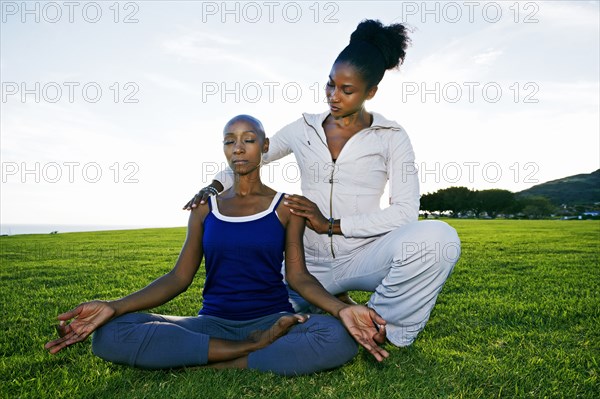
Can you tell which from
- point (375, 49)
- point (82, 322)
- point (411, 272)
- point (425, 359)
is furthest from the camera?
point (375, 49)

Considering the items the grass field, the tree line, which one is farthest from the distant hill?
the grass field

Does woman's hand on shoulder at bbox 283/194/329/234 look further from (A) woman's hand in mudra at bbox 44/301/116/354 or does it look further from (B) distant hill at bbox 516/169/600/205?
(B) distant hill at bbox 516/169/600/205

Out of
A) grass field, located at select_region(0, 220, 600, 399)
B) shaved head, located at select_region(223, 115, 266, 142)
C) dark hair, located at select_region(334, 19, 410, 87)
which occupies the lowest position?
grass field, located at select_region(0, 220, 600, 399)

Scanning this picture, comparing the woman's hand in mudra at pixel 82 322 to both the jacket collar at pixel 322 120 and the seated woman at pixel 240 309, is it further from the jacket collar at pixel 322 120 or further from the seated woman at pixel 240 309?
the jacket collar at pixel 322 120

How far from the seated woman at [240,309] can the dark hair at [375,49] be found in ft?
3.59

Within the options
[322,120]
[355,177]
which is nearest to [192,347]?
[355,177]

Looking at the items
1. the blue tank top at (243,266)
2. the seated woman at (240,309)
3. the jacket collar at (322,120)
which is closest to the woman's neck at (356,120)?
the jacket collar at (322,120)

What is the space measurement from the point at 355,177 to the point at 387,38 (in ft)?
4.27

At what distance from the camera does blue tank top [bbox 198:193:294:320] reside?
3.67 meters

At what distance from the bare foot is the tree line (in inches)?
3568

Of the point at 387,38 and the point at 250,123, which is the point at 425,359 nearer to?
the point at 250,123

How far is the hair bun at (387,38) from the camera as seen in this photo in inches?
178

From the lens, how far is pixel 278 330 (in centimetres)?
332

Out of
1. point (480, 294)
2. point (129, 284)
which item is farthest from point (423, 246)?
point (129, 284)
